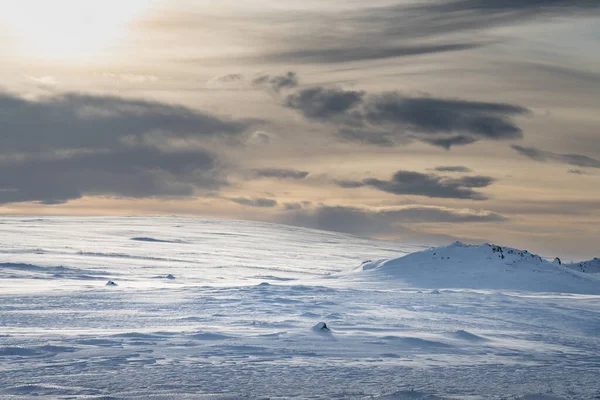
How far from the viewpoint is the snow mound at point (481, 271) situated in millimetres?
21500

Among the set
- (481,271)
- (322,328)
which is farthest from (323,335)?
(481,271)

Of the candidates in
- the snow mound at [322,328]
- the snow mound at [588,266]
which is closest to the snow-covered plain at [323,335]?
the snow mound at [322,328]

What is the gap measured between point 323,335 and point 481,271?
43.1 ft

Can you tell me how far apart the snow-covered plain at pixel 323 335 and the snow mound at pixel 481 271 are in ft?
0.24

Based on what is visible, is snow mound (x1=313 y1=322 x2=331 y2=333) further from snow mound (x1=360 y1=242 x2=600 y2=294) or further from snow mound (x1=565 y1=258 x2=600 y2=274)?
snow mound (x1=565 y1=258 x2=600 y2=274)

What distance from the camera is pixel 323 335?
36.7ft

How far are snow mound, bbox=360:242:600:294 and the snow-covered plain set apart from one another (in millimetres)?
72

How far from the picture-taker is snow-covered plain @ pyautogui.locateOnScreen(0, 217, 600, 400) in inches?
305

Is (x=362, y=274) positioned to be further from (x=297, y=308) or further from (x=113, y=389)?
(x=113, y=389)

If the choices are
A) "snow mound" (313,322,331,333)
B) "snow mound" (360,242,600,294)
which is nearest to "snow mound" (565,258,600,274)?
"snow mound" (360,242,600,294)

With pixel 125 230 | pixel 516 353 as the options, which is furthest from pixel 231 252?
pixel 516 353

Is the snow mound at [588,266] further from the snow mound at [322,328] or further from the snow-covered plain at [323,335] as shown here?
the snow mound at [322,328]

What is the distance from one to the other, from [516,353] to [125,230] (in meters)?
52.1

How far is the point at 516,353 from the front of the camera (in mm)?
10344
